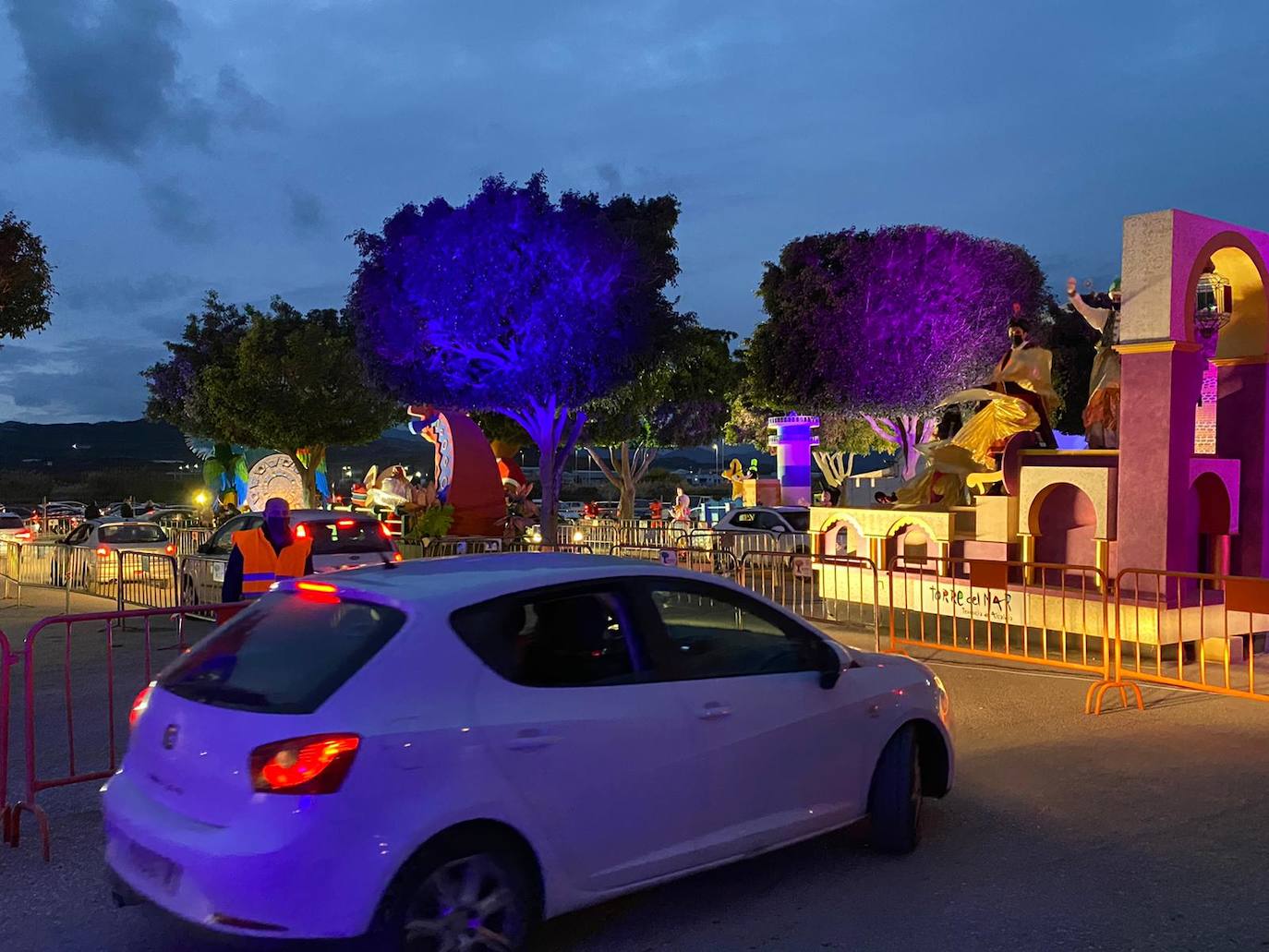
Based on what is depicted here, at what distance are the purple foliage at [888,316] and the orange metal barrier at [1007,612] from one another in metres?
13.1

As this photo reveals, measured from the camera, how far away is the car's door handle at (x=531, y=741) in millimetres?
3809

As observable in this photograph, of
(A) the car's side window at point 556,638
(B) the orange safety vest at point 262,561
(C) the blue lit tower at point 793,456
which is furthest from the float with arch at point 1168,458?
(C) the blue lit tower at point 793,456

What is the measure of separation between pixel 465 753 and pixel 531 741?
269 millimetres

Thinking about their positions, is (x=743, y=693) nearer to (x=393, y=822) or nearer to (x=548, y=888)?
(x=548, y=888)

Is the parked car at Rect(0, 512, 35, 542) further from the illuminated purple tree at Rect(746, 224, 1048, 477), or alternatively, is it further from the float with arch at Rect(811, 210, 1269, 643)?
the float with arch at Rect(811, 210, 1269, 643)

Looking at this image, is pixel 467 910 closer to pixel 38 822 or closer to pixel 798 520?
pixel 38 822

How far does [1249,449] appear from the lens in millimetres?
11797

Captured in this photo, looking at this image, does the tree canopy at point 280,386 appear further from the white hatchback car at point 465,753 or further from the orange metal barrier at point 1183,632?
the white hatchback car at point 465,753

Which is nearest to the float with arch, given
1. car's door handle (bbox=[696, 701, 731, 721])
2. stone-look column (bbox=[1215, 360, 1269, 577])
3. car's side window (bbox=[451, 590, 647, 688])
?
stone-look column (bbox=[1215, 360, 1269, 577])

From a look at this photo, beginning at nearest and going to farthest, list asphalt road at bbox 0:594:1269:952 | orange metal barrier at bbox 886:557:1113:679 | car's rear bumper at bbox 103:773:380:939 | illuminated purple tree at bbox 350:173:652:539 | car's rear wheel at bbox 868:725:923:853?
car's rear bumper at bbox 103:773:380:939 → asphalt road at bbox 0:594:1269:952 → car's rear wheel at bbox 868:725:923:853 → orange metal barrier at bbox 886:557:1113:679 → illuminated purple tree at bbox 350:173:652:539

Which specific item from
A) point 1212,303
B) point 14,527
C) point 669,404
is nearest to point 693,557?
point 1212,303

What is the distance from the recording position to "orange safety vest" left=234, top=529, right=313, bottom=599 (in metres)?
8.20

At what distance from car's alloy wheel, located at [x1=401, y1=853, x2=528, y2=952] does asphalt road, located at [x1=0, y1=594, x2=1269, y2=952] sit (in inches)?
19.7

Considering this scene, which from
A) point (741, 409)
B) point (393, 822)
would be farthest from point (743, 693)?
point (741, 409)
